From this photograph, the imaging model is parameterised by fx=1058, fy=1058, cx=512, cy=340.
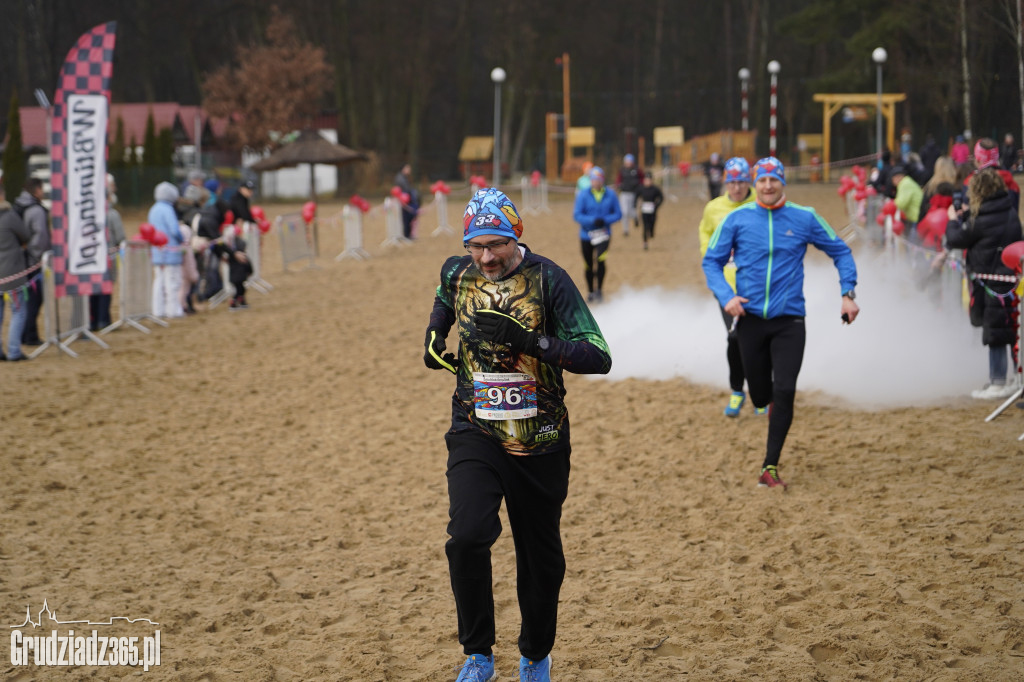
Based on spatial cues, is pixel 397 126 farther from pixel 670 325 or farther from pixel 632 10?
pixel 670 325

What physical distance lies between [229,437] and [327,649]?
15.1 feet

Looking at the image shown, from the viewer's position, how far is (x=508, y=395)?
4.14 metres

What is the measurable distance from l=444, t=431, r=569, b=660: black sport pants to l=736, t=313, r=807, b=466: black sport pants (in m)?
2.91

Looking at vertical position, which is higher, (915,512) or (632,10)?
(632,10)

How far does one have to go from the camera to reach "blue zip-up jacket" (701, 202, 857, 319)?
6.77 m

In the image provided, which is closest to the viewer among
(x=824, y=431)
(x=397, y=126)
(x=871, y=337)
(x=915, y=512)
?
(x=915, y=512)

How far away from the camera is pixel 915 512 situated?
21.6 feet

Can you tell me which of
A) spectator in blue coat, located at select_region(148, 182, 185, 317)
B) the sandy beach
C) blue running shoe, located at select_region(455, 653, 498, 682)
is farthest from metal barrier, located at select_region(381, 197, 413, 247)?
blue running shoe, located at select_region(455, 653, 498, 682)

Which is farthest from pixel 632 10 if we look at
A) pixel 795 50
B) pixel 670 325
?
pixel 670 325

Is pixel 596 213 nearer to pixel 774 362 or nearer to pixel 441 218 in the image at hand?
pixel 774 362

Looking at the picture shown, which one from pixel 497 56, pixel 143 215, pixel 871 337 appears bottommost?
pixel 871 337

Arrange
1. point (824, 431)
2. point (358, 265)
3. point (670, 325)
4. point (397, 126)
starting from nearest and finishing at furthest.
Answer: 1. point (824, 431)
2. point (670, 325)
3. point (358, 265)
4. point (397, 126)

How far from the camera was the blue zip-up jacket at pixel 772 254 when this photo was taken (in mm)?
6773

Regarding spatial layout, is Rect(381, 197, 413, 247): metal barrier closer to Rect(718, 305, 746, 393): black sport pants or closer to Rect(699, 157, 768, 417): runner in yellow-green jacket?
Rect(699, 157, 768, 417): runner in yellow-green jacket
